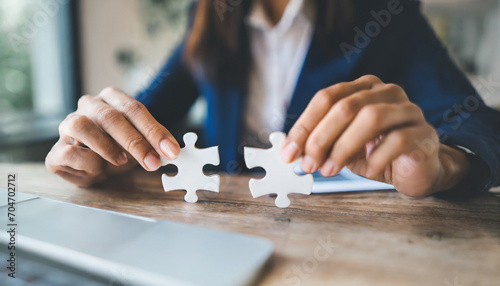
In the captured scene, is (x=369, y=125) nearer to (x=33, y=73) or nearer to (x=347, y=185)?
(x=347, y=185)

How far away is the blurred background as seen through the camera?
183 centimetres

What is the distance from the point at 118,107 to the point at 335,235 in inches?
18.4

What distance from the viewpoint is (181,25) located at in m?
2.61

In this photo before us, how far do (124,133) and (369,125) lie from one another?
42cm

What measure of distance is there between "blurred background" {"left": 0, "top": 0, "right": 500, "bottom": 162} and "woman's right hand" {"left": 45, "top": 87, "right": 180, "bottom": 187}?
100 centimetres

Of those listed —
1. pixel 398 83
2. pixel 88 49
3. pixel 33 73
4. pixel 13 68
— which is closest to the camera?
pixel 398 83

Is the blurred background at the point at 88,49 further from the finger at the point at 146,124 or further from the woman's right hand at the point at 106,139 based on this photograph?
the finger at the point at 146,124

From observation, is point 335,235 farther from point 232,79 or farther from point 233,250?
point 232,79

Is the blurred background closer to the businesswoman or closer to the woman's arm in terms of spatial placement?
the businesswoman

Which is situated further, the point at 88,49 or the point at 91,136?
the point at 88,49

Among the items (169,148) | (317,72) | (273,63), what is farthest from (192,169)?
(273,63)

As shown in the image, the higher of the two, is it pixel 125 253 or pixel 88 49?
pixel 88 49

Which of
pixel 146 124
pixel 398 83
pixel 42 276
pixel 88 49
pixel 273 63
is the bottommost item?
pixel 42 276

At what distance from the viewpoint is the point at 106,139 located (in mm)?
608
